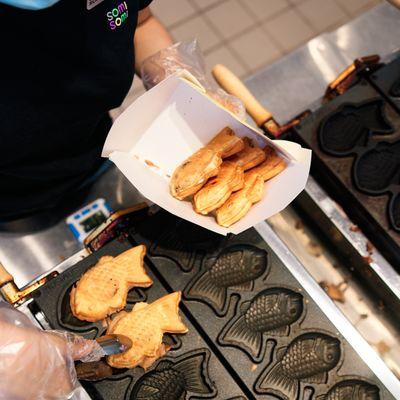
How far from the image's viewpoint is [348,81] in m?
1.50

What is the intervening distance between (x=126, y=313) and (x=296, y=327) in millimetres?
412

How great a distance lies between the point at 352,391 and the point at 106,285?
627mm

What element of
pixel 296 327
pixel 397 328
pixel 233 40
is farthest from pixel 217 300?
→ pixel 233 40

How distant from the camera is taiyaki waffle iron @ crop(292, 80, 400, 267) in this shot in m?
1.33

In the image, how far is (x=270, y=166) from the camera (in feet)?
3.96

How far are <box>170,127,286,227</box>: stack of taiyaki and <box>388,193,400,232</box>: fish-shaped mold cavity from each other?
349 mm

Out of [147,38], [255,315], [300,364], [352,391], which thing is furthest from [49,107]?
[352,391]

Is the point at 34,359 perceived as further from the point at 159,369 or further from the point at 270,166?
the point at 270,166

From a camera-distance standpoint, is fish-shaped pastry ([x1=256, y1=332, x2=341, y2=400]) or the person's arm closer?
fish-shaped pastry ([x1=256, y1=332, x2=341, y2=400])

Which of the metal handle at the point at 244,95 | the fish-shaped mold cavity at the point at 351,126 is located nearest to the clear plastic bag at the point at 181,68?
the metal handle at the point at 244,95

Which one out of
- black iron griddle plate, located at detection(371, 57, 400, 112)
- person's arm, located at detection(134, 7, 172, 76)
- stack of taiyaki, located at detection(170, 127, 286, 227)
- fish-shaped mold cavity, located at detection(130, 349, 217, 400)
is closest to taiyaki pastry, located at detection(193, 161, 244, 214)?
stack of taiyaki, located at detection(170, 127, 286, 227)

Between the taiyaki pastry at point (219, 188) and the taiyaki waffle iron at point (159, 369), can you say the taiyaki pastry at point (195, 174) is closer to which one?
the taiyaki pastry at point (219, 188)

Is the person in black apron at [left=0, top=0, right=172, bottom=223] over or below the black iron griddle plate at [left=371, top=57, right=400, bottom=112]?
over

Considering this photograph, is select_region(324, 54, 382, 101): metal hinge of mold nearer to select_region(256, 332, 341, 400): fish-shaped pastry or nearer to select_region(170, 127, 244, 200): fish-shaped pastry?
select_region(170, 127, 244, 200): fish-shaped pastry
